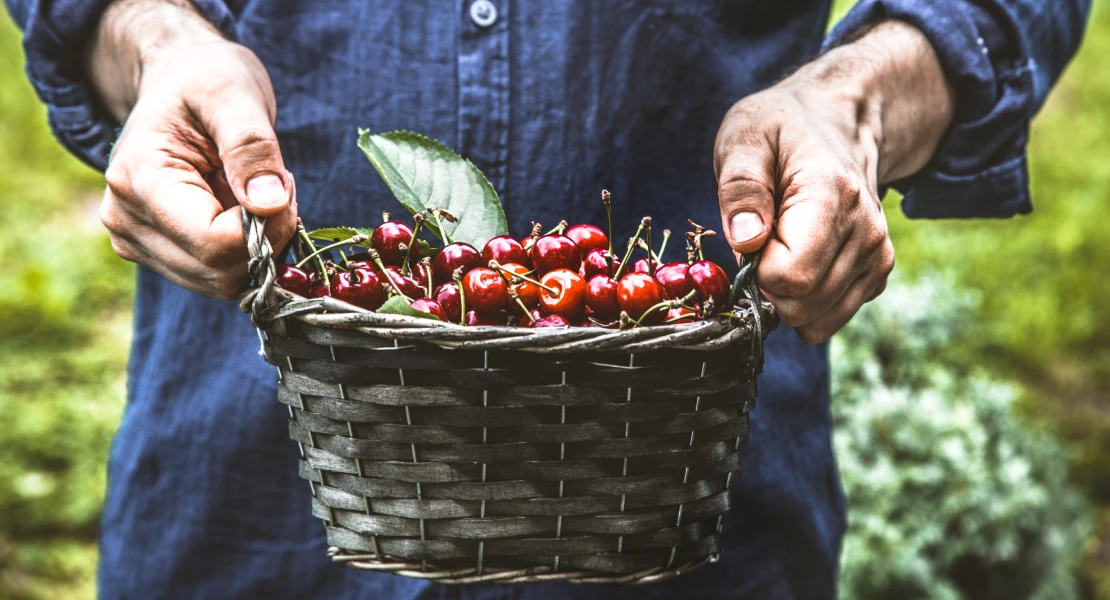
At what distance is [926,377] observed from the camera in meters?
2.42

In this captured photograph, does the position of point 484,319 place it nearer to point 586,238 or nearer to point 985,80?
point 586,238

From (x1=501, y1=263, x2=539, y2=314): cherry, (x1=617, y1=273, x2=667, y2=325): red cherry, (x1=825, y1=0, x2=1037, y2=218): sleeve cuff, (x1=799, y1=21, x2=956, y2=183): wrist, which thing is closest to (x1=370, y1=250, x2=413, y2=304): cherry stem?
(x1=501, y1=263, x2=539, y2=314): cherry

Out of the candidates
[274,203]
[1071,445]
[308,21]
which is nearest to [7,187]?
[308,21]

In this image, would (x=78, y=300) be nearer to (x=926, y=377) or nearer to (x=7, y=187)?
(x=7, y=187)

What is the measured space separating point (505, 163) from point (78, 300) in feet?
9.59

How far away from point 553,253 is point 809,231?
26 cm

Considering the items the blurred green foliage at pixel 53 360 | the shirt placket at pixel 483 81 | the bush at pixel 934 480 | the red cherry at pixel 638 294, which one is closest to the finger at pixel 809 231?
the red cherry at pixel 638 294

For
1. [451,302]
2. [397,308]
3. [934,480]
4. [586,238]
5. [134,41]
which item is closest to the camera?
[397,308]

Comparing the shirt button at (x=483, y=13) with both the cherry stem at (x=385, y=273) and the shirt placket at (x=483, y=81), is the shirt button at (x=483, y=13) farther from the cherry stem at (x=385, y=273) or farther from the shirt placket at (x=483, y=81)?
the cherry stem at (x=385, y=273)

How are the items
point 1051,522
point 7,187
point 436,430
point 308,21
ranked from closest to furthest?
point 436,430 < point 308,21 < point 1051,522 < point 7,187

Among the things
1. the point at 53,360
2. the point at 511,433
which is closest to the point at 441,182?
the point at 511,433

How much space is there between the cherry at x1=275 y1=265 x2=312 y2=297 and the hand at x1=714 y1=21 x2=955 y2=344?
42 centimetres

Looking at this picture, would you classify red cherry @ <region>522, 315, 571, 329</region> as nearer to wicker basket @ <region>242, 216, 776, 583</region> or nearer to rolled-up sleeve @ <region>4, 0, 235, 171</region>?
wicker basket @ <region>242, 216, 776, 583</region>

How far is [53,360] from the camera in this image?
3.27 metres
